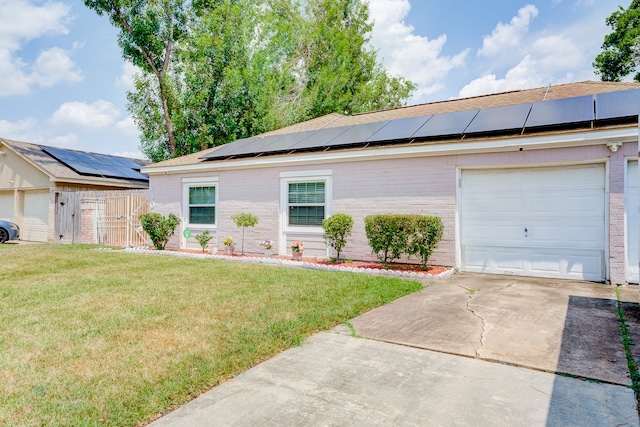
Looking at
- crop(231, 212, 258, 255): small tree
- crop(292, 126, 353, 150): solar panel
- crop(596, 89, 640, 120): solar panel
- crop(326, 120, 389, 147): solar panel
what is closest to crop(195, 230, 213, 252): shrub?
crop(231, 212, 258, 255): small tree

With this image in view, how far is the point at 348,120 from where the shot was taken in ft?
47.2

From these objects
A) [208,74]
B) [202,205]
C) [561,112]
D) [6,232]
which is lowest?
[6,232]

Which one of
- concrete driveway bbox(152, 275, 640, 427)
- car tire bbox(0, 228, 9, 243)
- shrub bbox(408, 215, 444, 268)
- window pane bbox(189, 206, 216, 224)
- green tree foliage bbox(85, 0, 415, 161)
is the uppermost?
green tree foliage bbox(85, 0, 415, 161)

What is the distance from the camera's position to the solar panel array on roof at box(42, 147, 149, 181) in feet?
62.1

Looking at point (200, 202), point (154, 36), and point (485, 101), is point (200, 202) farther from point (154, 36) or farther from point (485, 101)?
point (154, 36)

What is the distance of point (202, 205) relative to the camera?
12.7 metres

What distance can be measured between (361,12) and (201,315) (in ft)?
96.9

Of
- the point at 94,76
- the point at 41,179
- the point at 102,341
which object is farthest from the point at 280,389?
the point at 94,76

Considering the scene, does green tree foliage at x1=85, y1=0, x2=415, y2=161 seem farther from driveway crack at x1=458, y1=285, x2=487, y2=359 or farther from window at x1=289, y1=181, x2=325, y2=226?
driveway crack at x1=458, y1=285, x2=487, y2=359

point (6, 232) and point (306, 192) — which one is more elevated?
point (306, 192)

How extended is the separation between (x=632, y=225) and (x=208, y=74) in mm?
20234

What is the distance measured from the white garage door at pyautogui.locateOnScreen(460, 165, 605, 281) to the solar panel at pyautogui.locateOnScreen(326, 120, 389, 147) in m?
2.91

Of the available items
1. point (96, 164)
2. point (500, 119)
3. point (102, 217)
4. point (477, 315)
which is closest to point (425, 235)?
point (477, 315)

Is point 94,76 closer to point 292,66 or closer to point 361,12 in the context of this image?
point 292,66
